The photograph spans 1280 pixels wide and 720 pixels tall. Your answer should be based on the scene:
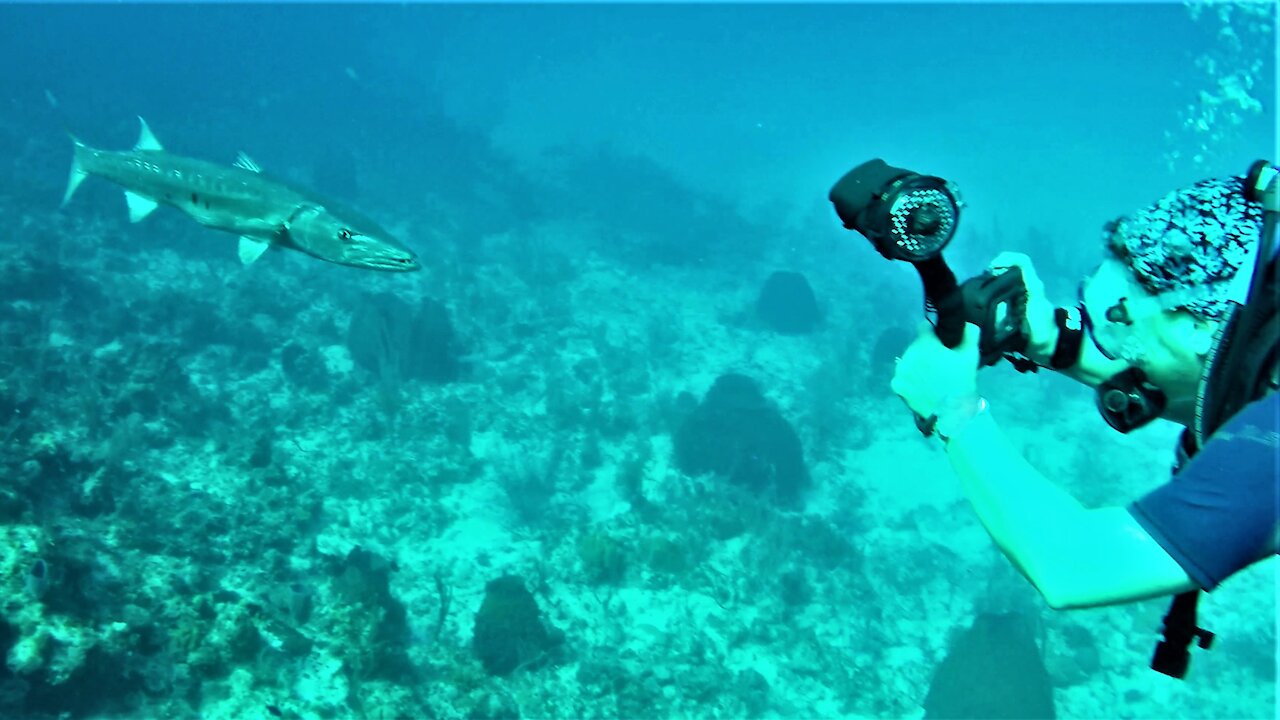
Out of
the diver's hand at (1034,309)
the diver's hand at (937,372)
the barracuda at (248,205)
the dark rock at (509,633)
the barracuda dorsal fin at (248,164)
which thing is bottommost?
the dark rock at (509,633)

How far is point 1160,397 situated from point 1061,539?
28.1 inches

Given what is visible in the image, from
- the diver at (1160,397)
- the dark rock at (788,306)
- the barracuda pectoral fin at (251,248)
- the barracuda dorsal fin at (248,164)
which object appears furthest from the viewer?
the dark rock at (788,306)

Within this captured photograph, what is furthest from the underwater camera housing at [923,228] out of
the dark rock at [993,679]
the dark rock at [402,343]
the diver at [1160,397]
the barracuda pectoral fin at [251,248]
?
the dark rock at [402,343]

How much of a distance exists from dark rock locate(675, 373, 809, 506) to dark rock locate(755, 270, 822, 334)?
261 inches

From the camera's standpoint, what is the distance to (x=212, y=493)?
8586 millimetres

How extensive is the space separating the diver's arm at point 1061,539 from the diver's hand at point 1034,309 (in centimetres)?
58

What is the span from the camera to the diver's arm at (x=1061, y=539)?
1420mm

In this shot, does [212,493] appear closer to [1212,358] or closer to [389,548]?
[389,548]

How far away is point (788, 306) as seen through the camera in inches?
742

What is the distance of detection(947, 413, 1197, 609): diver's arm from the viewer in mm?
1420

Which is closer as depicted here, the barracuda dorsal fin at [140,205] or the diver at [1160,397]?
the diver at [1160,397]

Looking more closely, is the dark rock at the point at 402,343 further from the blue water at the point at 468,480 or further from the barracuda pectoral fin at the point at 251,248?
the barracuda pectoral fin at the point at 251,248

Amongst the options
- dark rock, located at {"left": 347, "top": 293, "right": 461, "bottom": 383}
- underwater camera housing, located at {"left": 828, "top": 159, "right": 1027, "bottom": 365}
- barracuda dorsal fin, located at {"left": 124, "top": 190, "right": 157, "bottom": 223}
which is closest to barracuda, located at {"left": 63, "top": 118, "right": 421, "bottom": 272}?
barracuda dorsal fin, located at {"left": 124, "top": 190, "right": 157, "bottom": 223}

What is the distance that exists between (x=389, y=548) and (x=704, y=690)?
4.67 m
